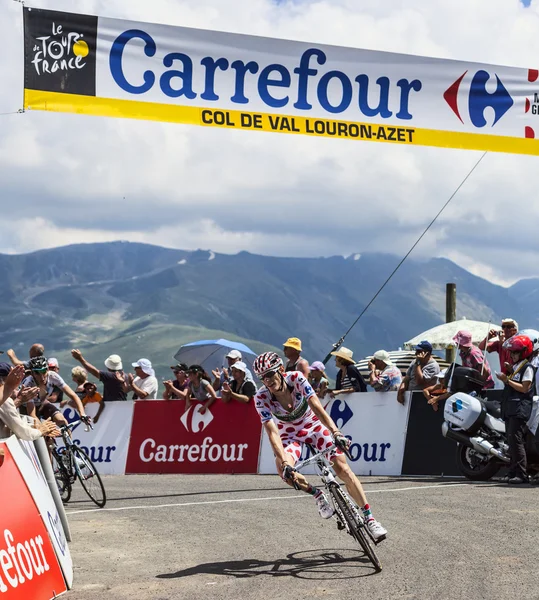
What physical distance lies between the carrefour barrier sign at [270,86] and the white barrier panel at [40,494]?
6.53 m

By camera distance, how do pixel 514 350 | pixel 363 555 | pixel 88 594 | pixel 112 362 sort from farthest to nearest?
1. pixel 112 362
2. pixel 514 350
3. pixel 363 555
4. pixel 88 594

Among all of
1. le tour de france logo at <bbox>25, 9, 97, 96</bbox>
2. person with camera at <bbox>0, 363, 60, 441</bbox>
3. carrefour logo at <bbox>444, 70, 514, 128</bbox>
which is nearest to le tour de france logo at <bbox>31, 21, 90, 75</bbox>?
le tour de france logo at <bbox>25, 9, 97, 96</bbox>

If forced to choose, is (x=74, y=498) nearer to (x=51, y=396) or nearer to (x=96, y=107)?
(x=51, y=396)

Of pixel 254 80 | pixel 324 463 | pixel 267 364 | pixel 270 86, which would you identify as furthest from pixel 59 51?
pixel 324 463

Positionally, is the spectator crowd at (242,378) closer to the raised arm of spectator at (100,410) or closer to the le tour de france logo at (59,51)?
the raised arm of spectator at (100,410)

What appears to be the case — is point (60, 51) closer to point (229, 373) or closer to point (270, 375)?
point (270, 375)

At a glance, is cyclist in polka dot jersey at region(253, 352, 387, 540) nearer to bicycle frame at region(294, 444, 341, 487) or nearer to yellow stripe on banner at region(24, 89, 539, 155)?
bicycle frame at region(294, 444, 341, 487)

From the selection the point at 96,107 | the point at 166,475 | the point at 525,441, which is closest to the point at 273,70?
the point at 96,107

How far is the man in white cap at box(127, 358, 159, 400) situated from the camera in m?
18.4

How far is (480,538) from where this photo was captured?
8.84 meters

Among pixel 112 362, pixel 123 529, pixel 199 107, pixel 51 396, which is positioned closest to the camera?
pixel 123 529

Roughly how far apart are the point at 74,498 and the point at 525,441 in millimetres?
6280

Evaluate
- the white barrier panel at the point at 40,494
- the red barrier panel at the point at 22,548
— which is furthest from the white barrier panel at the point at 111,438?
the red barrier panel at the point at 22,548

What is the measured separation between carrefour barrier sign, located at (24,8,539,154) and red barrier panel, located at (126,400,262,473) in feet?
17.6
